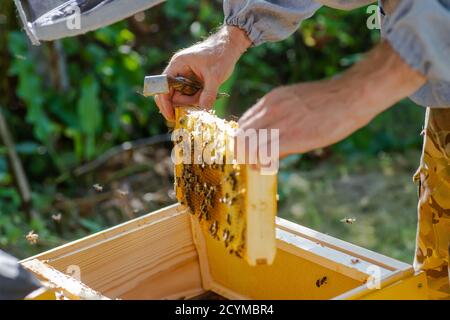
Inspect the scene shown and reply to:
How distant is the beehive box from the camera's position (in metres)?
1.36

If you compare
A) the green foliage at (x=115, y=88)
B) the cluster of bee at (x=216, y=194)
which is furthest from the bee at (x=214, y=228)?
the green foliage at (x=115, y=88)

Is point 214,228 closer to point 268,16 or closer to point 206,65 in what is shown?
point 206,65

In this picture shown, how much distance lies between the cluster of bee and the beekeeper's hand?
0.12 metres

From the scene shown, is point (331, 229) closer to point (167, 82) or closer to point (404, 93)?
point (167, 82)

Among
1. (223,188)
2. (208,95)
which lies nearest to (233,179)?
(223,188)

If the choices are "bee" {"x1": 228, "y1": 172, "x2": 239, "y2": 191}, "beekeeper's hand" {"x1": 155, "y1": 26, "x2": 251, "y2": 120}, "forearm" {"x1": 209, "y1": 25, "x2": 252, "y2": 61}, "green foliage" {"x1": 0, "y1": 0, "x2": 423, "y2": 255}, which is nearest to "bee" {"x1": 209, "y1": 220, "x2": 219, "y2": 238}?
"bee" {"x1": 228, "y1": 172, "x2": 239, "y2": 191}

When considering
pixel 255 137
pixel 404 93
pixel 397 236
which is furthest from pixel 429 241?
pixel 397 236

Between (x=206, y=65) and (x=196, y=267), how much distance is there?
54 centimetres

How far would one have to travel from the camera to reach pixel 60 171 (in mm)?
3377

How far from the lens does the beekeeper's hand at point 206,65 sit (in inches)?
61.9

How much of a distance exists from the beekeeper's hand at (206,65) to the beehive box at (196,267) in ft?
0.84

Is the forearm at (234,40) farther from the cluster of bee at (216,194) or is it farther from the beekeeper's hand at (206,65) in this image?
the cluster of bee at (216,194)

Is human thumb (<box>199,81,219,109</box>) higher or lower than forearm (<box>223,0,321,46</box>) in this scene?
lower

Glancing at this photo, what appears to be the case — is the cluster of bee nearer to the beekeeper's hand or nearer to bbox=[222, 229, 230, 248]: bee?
bbox=[222, 229, 230, 248]: bee
